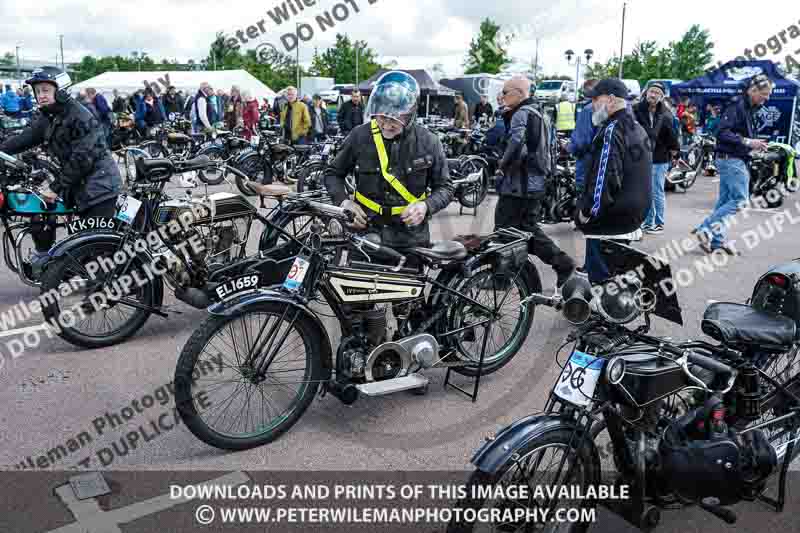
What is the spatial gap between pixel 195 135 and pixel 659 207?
1126 cm

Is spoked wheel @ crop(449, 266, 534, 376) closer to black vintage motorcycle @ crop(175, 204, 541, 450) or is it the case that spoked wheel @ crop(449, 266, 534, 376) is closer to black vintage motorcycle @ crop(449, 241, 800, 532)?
black vintage motorcycle @ crop(175, 204, 541, 450)

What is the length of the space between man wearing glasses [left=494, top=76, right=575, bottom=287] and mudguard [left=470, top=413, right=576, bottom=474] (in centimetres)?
Result: 337

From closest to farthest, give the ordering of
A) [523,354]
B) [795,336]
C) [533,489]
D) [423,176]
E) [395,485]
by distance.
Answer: [533,489] → [795,336] → [395,485] → [423,176] → [523,354]

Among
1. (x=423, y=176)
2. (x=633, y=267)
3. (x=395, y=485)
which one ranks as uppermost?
(x=423, y=176)

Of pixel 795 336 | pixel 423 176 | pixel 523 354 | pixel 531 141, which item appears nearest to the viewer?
pixel 795 336

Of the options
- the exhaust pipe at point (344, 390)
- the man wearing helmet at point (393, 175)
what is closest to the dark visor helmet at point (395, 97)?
the man wearing helmet at point (393, 175)

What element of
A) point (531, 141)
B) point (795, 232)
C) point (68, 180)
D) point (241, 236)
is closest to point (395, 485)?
point (241, 236)

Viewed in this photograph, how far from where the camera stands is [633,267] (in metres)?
2.47

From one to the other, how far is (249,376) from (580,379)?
1740 millimetres

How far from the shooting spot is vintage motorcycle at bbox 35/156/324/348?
4.61m

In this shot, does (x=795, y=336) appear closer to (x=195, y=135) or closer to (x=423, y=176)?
(x=423, y=176)

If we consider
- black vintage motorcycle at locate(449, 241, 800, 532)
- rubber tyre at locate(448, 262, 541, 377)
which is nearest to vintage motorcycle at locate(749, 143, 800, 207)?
rubber tyre at locate(448, 262, 541, 377)

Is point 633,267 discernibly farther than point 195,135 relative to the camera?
No

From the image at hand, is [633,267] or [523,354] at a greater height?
[633,267]
